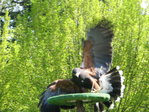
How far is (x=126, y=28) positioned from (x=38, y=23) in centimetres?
397

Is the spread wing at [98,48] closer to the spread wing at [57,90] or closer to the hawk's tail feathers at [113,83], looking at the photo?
the hawk's tail feathers at [113,83]

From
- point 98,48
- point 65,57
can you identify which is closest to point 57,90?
point 98,48

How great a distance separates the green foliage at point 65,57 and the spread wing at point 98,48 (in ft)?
17.8

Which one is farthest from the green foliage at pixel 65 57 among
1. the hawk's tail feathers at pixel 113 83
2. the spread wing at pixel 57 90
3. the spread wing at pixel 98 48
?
the hawk's tail feathers at pixel 113 83

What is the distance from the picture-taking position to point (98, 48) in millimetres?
7797

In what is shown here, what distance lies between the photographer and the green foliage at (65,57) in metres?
13.6

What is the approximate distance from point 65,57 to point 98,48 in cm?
636

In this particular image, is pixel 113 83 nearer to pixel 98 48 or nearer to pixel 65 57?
pixel 98 48

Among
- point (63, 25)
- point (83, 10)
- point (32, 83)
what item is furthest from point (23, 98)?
point (83, 10)

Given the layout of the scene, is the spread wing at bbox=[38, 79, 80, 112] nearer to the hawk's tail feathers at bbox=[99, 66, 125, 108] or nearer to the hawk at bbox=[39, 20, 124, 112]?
the hawk at bbox=[39, 20, 124, 112]

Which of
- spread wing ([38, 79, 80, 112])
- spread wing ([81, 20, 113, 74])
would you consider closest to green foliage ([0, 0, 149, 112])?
spread wing ([81, 20, 113, 74])

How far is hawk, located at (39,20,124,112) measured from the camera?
7.07 metres

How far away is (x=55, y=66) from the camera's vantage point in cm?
1370

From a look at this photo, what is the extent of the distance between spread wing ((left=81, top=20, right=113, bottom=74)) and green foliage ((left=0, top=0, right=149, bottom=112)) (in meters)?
5.43
